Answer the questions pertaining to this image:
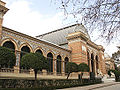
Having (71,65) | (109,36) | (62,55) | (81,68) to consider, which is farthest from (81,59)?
(109,36)

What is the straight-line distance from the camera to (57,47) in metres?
20.3

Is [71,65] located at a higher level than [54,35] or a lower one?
lower

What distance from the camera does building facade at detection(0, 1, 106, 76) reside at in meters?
13.4

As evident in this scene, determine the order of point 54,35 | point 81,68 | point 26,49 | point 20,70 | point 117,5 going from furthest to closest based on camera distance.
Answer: point 54,35 < point 81,68 < point 26,49 < point 20,70 < point 117,5

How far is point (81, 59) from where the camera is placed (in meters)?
22.3

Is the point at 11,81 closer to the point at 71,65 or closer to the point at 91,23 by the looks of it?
the point at 91,23

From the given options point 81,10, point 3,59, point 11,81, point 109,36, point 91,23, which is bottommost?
point 11,81

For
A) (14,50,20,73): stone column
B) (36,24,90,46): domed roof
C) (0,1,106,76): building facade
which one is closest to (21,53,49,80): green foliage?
(14,50,20,73): stone column

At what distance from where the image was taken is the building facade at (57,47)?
43.8 ft

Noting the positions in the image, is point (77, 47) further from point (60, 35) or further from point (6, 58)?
point (6, 58)

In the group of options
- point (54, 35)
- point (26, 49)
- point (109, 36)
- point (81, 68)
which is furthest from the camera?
point (54, 35)

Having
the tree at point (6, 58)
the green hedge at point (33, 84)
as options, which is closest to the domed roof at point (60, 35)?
the green hedge at point (33, 84)

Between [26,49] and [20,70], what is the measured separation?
276cm

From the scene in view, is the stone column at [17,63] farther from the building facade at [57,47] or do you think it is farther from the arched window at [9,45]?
the arched window at [9,45]
